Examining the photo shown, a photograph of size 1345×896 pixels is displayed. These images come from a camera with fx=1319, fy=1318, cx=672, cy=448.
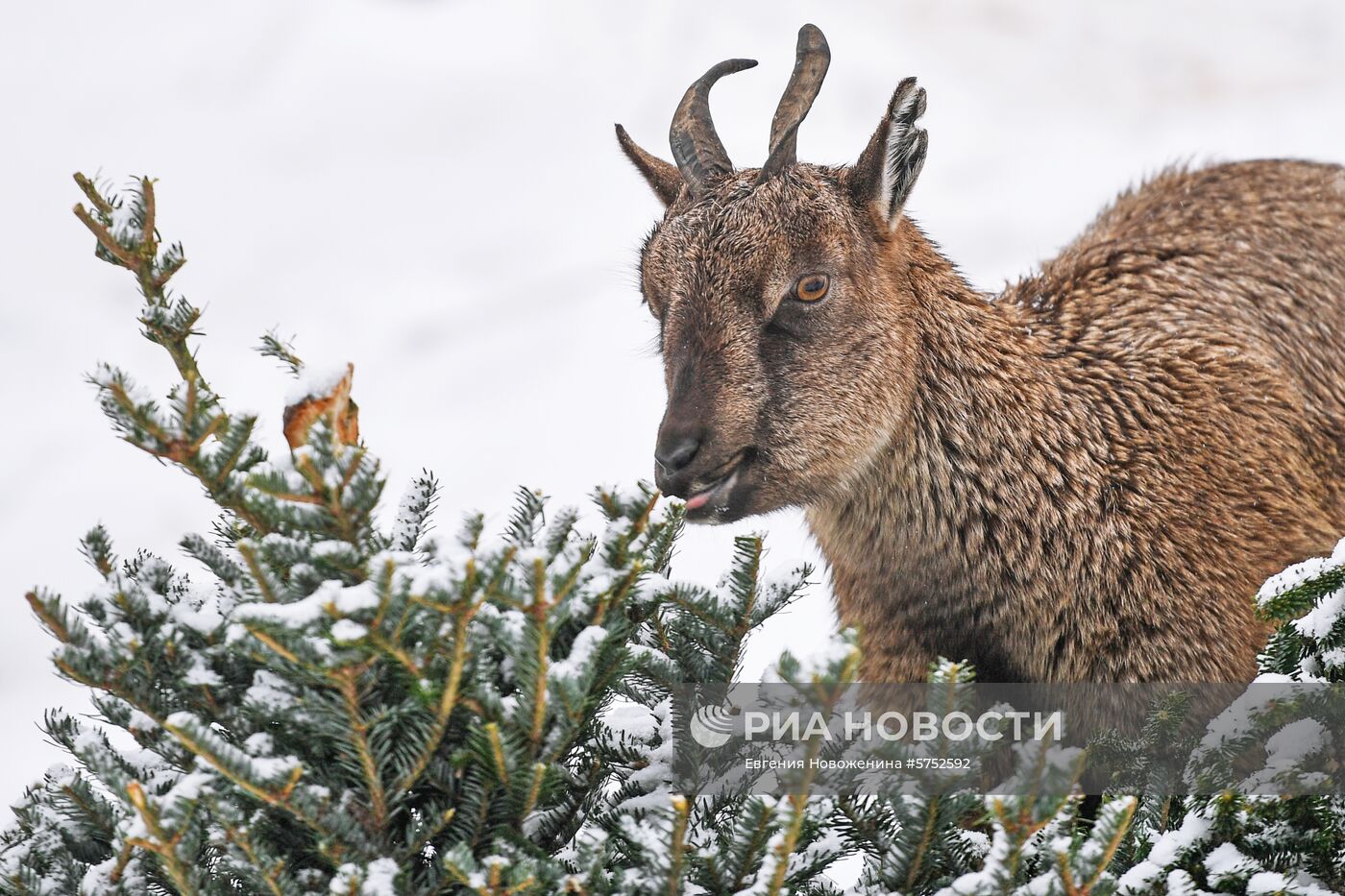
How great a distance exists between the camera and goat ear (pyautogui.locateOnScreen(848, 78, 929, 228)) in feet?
12.2

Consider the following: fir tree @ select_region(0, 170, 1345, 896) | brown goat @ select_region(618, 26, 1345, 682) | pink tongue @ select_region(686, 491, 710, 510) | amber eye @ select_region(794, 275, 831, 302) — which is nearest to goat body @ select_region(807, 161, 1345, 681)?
brown goat @ select_region(618, 26, 1345, 682)

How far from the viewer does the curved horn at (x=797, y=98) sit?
3.80m

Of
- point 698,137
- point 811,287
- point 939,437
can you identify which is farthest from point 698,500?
point 698,137

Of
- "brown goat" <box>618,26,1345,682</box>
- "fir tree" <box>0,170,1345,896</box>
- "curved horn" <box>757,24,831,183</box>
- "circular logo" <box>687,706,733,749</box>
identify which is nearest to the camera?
"fir tree" <box>0,170,1345,896</box>

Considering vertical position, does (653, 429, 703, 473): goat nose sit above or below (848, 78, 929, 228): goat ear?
below

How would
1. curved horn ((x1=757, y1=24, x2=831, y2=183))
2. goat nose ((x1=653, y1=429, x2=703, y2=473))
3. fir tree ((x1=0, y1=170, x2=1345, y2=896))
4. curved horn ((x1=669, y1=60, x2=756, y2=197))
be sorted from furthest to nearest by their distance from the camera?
1. curved horn ((x1=669, y1=60, x2=756, y2=197))
2. curved horn ((x1=757, y1=24, x2=831, y2=183))
3. goat nose ((x1=653, y1=429, x2=703, y2=473))
4. fir tree ((x1=0, y1=170, x2=1345, y2=896))

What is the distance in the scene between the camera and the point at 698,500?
3.53 metres

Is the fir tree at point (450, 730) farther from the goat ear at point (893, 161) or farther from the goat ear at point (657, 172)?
the goat ear at point (657, 172)

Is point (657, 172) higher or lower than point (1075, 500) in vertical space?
higher

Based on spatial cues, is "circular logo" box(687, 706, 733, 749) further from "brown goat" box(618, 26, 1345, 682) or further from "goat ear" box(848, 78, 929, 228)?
"goat ear" box(848, 78, 929, 228)

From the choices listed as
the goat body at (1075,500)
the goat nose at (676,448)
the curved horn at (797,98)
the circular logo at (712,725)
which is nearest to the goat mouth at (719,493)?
the goat nose at (676,448)

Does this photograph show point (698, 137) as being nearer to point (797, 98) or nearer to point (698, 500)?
point (797, 98)

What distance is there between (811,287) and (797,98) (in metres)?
0.58

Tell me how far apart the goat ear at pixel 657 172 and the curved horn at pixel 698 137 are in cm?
11
